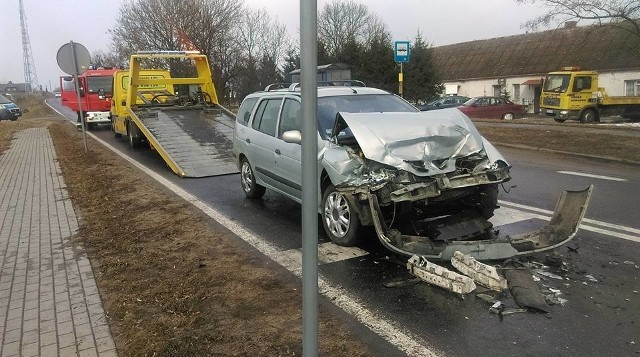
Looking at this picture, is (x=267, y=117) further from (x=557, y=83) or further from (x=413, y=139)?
(x=557, y=83)

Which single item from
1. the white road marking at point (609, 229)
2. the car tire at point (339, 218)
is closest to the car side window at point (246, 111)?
the car tire at point (339, 218)

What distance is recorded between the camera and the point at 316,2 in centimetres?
209

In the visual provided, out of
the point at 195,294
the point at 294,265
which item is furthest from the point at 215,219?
the point at 195,294

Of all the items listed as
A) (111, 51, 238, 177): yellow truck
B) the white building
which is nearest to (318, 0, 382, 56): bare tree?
the white building

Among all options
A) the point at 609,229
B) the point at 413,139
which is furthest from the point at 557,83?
the point at 413,139

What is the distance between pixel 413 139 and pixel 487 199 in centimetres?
111

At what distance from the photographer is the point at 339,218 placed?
223 inches

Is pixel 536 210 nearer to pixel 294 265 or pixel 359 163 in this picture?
pixel 359 163

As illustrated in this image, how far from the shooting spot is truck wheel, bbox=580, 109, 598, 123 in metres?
25.9

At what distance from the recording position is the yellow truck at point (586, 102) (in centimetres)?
2603

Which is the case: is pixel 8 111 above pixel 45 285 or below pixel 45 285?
above

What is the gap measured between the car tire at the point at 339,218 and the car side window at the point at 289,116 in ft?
4.05

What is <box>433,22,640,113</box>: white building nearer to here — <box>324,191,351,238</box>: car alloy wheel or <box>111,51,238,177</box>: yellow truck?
<box>111,51,238,177</box>: yellow truck

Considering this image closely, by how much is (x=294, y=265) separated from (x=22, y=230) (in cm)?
399
